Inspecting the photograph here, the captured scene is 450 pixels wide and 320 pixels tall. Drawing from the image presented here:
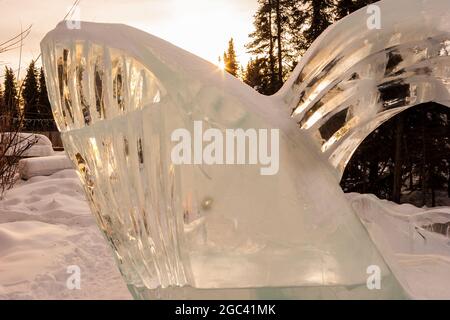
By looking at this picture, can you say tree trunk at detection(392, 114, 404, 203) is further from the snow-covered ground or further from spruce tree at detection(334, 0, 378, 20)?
the snow-covered ground

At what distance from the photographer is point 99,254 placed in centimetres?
410

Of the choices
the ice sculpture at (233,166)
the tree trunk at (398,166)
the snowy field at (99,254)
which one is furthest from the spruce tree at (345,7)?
the ice sculpture at (233,166)

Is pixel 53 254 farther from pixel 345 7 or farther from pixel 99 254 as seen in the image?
→ pixel 345 7

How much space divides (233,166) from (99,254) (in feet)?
9.84

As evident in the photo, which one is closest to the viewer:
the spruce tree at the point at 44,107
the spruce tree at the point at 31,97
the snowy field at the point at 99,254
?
the snowy field at the point at 99,254

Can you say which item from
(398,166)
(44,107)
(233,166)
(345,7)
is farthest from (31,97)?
(398,166)

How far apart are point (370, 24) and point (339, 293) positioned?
0.93 metres

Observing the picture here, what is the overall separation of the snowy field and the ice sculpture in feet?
1.66

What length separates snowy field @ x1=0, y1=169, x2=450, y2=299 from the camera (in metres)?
2.35

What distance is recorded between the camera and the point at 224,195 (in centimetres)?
149

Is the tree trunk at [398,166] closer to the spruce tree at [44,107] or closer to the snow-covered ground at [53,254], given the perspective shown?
the snow-covered ground at [53,254]

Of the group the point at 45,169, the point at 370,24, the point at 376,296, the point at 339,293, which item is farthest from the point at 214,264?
the point at 45,169

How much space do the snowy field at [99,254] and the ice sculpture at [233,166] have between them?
1.66 feet

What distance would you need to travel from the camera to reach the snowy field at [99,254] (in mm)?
2347
